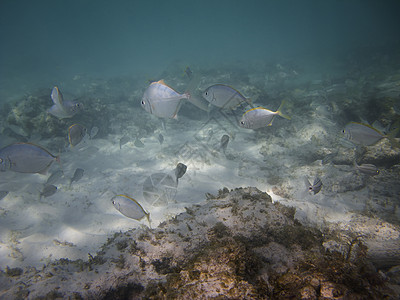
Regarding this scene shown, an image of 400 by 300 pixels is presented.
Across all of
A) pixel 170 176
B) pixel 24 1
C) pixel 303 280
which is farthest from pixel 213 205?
pixel 24 1

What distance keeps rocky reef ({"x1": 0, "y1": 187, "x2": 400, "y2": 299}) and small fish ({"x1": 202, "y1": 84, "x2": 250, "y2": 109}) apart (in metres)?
1.95

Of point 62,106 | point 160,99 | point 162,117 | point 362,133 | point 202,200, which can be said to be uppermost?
point 160,99

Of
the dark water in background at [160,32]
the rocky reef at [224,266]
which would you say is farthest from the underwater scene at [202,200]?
the dark water in background at [160,32]

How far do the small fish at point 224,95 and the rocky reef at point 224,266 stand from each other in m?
1.95

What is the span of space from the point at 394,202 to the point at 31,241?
7549 millimetres

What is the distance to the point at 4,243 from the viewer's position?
332 centimetres

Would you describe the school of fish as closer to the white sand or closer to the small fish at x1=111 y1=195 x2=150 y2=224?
the small fish at x1=111 y1=195 x2=150 y2=224

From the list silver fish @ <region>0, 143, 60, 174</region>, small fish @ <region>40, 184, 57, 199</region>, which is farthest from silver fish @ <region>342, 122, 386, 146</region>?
small fish @ <region>40, 184, 57, 199</region>

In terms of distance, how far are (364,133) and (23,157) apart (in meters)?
6.41

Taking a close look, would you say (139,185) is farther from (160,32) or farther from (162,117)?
(160,32)

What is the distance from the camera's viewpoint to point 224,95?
3.48m

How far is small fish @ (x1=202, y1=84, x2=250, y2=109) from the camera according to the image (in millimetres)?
3432

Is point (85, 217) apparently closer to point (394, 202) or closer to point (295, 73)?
point (394, 202)

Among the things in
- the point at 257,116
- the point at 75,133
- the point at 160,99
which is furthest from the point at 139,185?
the point at 257,116
